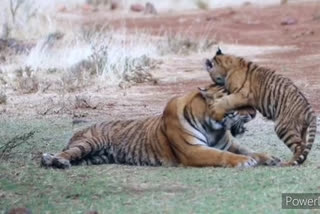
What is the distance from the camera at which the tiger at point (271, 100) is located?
946 cm

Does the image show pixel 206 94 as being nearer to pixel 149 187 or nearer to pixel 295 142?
pixel 295 142

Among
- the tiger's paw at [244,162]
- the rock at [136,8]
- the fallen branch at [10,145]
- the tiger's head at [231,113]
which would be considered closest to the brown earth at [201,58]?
the rock at [136,8]

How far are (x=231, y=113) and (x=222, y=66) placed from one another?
79 centimetres

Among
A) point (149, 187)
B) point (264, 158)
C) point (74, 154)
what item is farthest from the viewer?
point (74, 154)

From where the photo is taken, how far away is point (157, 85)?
57.5 feet

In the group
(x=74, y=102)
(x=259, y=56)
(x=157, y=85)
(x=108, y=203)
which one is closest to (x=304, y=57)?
(x=259, y=56)

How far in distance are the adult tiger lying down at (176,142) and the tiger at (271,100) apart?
0.11 metres

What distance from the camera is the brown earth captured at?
1483cm

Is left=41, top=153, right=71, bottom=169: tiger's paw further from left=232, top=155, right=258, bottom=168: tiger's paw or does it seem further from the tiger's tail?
the tiger's tail

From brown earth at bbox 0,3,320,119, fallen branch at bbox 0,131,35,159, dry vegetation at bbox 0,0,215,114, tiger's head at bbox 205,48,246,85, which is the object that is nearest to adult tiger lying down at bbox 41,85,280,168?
tiger's head at bbox 205,48,246,85

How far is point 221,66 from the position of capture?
1030cm

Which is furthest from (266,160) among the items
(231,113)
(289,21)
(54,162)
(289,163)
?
(289,21)

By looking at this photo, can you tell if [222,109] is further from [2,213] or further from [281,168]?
[2,213]

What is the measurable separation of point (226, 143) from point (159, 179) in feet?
3.68
